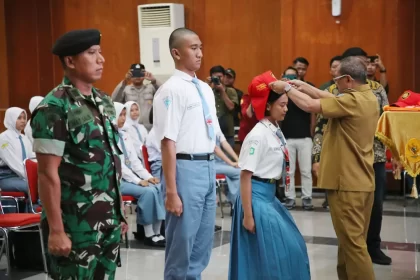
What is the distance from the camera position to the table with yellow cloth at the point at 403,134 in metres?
5.22

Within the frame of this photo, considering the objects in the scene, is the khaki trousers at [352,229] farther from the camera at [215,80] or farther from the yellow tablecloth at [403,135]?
the camera at [215,80]

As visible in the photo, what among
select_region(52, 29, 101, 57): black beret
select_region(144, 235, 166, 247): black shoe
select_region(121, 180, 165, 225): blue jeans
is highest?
select_region(52, 29, 101, 57): black beret

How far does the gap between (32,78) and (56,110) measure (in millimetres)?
9789

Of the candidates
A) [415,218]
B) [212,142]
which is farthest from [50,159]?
[415,218]

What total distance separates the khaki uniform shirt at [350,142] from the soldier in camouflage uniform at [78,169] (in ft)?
6.08

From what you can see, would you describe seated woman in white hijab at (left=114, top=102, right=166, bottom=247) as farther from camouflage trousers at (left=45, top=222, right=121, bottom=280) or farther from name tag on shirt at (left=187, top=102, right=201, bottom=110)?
camouflage trousers at (left=45, top=222, right=121, bottom=280)

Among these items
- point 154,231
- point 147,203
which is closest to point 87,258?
point 147,203

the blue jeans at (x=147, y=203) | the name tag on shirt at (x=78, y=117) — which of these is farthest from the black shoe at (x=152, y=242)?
the name tag on shirt at (x=78, y=117)

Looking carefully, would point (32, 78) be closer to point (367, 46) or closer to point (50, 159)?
point (367, 46)

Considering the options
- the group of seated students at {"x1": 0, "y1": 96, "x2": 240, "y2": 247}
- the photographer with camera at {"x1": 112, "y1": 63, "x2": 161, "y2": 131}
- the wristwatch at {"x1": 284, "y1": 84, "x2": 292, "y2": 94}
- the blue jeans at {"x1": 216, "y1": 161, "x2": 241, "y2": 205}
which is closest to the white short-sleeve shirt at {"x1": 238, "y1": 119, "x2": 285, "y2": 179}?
the wristwatch at {"x1": 284, "y1": 84, "x2": 292, "y2": 94}

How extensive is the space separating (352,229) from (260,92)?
1120 millimetres

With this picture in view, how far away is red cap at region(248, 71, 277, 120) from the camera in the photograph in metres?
4.32

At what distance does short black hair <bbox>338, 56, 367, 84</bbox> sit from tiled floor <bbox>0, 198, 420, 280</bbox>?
1592mm

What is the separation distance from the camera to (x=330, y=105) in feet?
15.0
